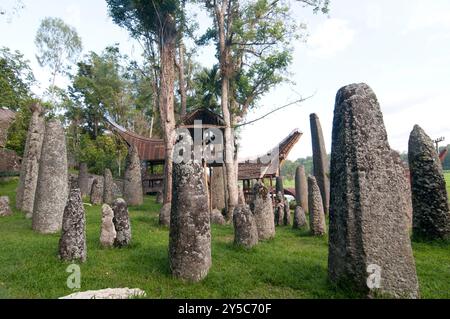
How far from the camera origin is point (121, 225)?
27.9 feet

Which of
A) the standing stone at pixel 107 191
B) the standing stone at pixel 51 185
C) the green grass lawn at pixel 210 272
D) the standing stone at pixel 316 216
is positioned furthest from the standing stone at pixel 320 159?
the standing stone at pixel 51 185

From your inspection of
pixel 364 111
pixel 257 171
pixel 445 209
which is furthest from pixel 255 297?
pixel 257 171

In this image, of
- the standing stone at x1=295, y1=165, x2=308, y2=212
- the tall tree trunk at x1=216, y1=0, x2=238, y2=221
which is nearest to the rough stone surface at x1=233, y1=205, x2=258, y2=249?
the tall tree trunk at x1=216, y1=0, x2=238, y2=221

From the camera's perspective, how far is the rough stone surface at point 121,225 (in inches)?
331

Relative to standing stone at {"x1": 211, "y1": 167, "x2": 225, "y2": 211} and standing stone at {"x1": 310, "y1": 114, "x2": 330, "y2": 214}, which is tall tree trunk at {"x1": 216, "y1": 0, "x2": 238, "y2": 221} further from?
standing stone at {"x1": 310, "y1": 114, "x2": 330, "y2": 214}

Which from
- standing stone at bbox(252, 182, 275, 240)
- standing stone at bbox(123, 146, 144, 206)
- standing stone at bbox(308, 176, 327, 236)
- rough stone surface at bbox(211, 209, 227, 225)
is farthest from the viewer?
standing stone at bbox(123, 146, 144, 206)

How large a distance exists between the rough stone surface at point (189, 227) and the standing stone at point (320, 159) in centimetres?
1261

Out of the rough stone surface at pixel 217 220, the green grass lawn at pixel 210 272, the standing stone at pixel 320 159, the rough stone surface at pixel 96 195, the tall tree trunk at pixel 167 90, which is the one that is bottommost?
the green grass lawn at pixel 210 272

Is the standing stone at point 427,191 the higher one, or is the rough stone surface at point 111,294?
the standing stone at point 427,191

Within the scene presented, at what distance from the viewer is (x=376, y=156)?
5133 mm

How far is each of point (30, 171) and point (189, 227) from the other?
14354 mm

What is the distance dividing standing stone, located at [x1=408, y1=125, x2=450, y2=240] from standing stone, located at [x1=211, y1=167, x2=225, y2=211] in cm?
1074

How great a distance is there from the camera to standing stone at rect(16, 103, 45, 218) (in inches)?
615

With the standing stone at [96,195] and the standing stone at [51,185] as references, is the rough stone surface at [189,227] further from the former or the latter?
the standing stone at [96,195]
